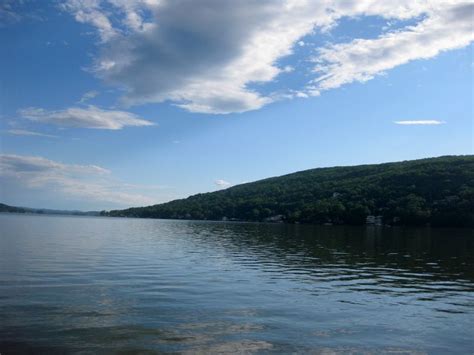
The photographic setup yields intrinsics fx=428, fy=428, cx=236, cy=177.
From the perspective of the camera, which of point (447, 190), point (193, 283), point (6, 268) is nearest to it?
point (193, 283)

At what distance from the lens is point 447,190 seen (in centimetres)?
19700

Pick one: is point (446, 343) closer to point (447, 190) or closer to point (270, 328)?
point (270, 328)

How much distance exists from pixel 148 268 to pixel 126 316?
63.8ft

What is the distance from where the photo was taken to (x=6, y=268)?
37.7m

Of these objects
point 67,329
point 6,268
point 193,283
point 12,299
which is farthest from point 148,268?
point 67,329

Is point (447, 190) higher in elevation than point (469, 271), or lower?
higher

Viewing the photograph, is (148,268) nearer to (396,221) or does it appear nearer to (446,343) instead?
(446,343)

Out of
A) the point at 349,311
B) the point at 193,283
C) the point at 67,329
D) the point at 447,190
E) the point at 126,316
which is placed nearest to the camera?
the point at 67,329

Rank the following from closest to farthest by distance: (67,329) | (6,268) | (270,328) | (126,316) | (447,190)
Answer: (67,329) < (270,328) < (126,316) < (6,268) < (447,190)

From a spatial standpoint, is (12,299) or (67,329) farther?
(12,299)

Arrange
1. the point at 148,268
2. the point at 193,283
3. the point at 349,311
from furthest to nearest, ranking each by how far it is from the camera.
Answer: the point at 148,268 < the point at 193,283 < the point at 349,311

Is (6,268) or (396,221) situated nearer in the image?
(6,268)

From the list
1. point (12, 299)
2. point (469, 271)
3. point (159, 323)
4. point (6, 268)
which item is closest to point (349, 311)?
point (159, 323)

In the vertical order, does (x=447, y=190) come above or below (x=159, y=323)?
above
